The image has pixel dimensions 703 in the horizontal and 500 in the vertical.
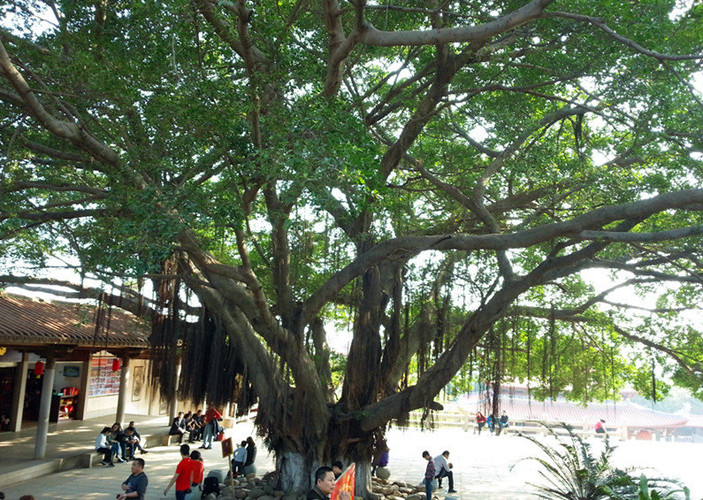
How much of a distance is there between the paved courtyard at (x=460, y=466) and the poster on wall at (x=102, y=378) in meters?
3.54

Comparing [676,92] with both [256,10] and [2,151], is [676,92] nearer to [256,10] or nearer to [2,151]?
[256,10]

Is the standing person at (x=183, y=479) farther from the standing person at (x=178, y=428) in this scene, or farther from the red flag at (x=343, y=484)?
the standing person at (x=178, y=428)

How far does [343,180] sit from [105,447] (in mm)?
7931

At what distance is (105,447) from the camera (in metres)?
11.0

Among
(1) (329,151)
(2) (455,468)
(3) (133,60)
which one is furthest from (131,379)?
(1) (329,151)

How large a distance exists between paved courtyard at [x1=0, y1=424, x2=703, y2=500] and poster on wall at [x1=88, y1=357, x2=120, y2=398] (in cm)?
354

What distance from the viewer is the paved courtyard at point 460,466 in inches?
365

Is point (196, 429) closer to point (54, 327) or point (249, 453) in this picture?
point (249, 453)

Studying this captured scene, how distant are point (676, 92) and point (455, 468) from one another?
26.7 ft

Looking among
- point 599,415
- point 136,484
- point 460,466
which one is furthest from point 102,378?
point 599,415

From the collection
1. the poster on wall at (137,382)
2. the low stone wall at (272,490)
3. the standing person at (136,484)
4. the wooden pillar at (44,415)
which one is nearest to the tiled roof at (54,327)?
the wooden pillar at (44,415)

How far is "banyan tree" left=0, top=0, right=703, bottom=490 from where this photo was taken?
6105 mm

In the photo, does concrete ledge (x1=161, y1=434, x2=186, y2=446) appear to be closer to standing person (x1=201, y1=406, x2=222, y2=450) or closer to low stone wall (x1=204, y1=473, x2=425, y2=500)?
standing person (x1=201, y1=406, x2=222, y2=450)

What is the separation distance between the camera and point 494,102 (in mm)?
9016
